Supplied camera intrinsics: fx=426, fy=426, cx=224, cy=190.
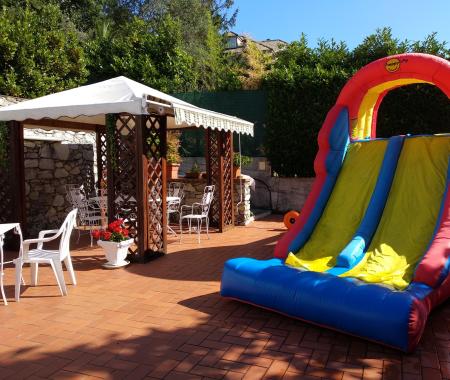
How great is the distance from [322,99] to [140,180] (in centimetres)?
629

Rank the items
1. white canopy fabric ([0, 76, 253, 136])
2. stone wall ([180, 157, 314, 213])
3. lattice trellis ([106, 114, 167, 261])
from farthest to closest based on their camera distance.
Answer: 1. stone wall ([180, 157, 314, 213])
2. lattice trellis ([106, 114, 167, 261])
3. white canopy fabric ([0, 76, 253, 136])

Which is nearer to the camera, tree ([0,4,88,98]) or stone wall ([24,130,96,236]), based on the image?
stone wall ([24,130,96,236])

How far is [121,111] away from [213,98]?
660cm

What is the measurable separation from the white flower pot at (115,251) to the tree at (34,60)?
7171 millimetres

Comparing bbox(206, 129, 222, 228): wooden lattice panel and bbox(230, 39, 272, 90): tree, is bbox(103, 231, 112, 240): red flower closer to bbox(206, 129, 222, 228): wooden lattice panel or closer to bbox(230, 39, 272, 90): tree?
bbox(206, 129, 222, 228): wooden lattice panel

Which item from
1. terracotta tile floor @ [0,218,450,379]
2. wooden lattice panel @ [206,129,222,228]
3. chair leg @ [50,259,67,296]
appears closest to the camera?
terracotta tile floor @ [0,218,450,379]

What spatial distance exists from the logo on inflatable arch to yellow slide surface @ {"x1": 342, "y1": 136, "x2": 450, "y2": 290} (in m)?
0.98

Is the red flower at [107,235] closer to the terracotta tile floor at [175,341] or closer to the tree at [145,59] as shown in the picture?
the terracotta tile floor at [175,341]

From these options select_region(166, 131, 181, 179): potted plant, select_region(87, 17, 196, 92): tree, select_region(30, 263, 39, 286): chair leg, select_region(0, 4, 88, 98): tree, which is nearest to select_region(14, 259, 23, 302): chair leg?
select_region(30, 263, 39, 286): chair leg

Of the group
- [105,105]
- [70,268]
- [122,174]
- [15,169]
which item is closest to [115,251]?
[70,268]

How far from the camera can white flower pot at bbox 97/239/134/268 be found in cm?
573

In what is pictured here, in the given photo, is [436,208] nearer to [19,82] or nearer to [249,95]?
[249,95]

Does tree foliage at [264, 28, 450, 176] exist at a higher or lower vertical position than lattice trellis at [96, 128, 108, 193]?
higher

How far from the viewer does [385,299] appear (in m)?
3.34
